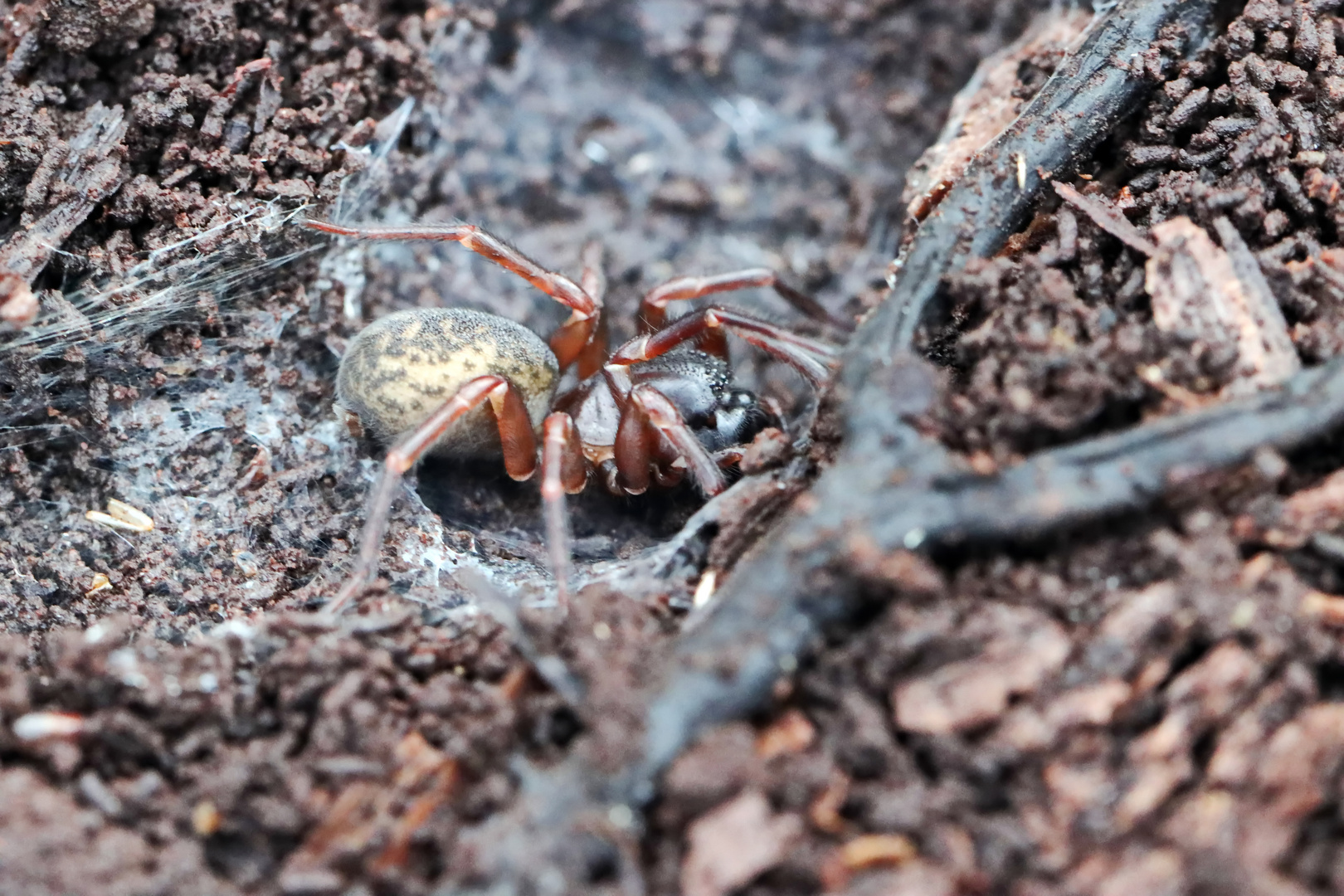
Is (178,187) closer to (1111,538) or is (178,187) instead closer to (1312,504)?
(1111,538)

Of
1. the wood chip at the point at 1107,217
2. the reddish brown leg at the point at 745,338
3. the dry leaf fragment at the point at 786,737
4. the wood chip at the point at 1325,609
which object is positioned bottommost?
the dry leaf fragment at the point at 786,737

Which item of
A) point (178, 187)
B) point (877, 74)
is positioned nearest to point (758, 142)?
point (877, 74)

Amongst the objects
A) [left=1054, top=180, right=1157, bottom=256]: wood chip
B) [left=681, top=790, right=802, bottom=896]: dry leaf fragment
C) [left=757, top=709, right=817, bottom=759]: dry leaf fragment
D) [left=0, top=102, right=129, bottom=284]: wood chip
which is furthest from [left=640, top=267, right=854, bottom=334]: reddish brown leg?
[left=681, top=790, right=802, bottom=896]: dry leaf fragment

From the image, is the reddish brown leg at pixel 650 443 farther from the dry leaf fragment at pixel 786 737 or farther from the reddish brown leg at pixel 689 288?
the dry leaf fragment at pixel 786 737

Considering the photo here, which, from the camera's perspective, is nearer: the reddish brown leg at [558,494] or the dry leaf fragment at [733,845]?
the dry leaf fragment at [733,845]

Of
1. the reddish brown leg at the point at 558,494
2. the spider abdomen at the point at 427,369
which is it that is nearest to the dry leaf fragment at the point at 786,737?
the reddish brown leg at the point at 558,494

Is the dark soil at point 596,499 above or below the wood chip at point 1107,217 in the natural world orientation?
below

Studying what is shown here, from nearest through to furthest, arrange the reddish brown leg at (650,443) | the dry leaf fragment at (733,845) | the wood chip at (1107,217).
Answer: the dry leaf fragment at (733,845), the wood chip at (1107,217), the reddish brown leg at (650,443)
